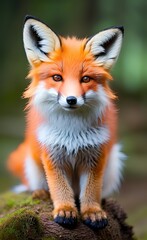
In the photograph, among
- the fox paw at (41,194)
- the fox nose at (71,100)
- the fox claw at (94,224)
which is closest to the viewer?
the fox nose at (71,100)

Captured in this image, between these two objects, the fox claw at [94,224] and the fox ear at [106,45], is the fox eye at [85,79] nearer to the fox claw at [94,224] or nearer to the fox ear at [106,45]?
the fox ear at [106,45]

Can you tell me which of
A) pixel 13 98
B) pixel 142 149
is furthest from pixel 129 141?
pixel 13 98

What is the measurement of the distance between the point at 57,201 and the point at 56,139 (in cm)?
52

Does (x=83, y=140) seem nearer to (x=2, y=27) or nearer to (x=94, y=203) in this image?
(x=94, y=203)

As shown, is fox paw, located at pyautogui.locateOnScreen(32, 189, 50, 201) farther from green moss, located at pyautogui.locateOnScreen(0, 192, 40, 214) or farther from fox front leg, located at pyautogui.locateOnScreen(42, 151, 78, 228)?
fox front leg, located at pyautogui.locateOnScreen(42, 151, 78, 228)

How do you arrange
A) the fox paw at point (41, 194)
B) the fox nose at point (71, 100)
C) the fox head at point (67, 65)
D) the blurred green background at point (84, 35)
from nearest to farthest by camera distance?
the fox nose at point (71, 100) → the fox head at point (67, 65) → the fox paw at point (41, 194) → the blurred green background at point (84, 35)

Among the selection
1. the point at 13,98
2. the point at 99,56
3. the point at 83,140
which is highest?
the point at 99,56

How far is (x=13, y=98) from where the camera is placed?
14695 mm

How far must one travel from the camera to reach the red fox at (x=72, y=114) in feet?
16.0

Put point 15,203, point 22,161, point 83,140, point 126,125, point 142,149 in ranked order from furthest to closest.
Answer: point 126,125 → point 142,149 → point 22,161 → point 15,203 → point 83,140

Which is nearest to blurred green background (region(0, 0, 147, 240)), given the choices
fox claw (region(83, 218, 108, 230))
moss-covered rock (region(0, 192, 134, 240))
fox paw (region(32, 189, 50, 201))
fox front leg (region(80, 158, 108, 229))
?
moss-covered rock (region(0, 192, 134, 240))

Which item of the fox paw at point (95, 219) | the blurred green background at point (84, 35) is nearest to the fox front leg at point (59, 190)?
the fox paw at point (95, 219)

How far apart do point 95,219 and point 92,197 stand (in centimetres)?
20

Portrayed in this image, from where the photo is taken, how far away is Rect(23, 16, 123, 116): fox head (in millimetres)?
4820
